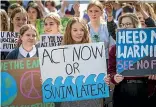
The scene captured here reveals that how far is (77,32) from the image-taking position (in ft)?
16.6

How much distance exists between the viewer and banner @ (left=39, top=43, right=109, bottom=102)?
4.95 m

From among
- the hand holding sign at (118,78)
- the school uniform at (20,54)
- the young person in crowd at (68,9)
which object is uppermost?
the young person in crowd at (68,9)

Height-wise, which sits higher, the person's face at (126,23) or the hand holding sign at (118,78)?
the person's face at (126,23)

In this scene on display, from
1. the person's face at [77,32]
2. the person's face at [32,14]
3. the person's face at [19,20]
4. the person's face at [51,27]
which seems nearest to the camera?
the person's face at [77,32]

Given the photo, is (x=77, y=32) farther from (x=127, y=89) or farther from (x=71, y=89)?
(x=127, y=89)

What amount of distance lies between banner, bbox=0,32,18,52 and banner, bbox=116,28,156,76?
6.54 feet

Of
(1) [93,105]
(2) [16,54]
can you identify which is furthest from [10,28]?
(1) [93,105]

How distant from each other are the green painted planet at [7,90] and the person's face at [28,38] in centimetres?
51

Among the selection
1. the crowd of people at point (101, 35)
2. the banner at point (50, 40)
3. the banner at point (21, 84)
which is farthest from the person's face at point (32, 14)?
the banner at point (21, 84)

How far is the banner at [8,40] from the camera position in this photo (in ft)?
20.5

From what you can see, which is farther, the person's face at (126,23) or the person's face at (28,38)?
the person's face at (28,38)

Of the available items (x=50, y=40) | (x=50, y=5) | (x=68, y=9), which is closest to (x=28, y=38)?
(x=50, y=40)

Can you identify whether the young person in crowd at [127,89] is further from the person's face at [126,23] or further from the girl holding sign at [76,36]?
the girl holding sign at [76,36]

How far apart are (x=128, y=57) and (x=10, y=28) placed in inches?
95.5
